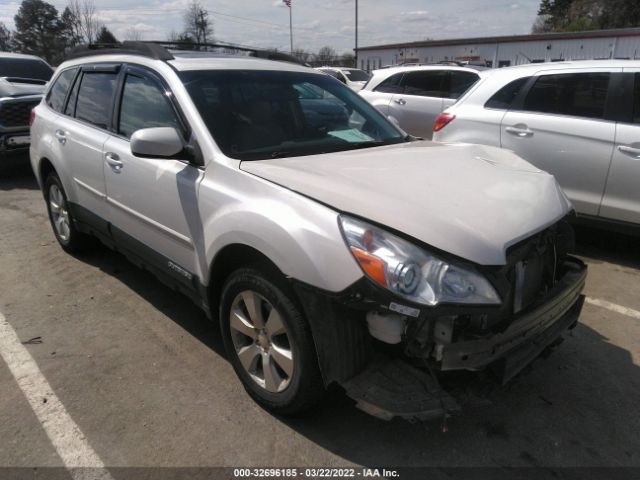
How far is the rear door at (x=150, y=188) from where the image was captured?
2.89 meters

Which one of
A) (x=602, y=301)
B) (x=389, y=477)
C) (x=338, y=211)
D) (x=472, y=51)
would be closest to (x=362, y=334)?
(x=338, y=211)

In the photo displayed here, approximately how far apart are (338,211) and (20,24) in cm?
7065

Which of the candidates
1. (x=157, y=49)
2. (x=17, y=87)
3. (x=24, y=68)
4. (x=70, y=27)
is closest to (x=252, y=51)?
(x=157, y=49)

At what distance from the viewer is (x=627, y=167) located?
4379 millimetres

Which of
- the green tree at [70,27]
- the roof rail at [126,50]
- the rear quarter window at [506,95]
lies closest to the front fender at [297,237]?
the roof rail at [126,50]

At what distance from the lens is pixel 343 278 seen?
203 cm

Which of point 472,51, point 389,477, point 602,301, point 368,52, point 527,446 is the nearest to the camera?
point 389,477

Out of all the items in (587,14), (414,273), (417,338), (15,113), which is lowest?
(417,338)

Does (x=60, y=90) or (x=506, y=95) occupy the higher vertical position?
(x=60, y=90)

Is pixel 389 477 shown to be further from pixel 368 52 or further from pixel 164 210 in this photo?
pixel 368 52

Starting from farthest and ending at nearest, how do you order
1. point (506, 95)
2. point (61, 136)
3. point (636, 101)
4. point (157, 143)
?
point (506, 95) → point (636, 101) → point (61, 136) → point (157, 143)

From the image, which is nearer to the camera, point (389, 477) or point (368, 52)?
point (389, 477)

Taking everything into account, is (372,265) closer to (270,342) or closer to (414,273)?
(414,273)

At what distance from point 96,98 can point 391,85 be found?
20.0 ft
